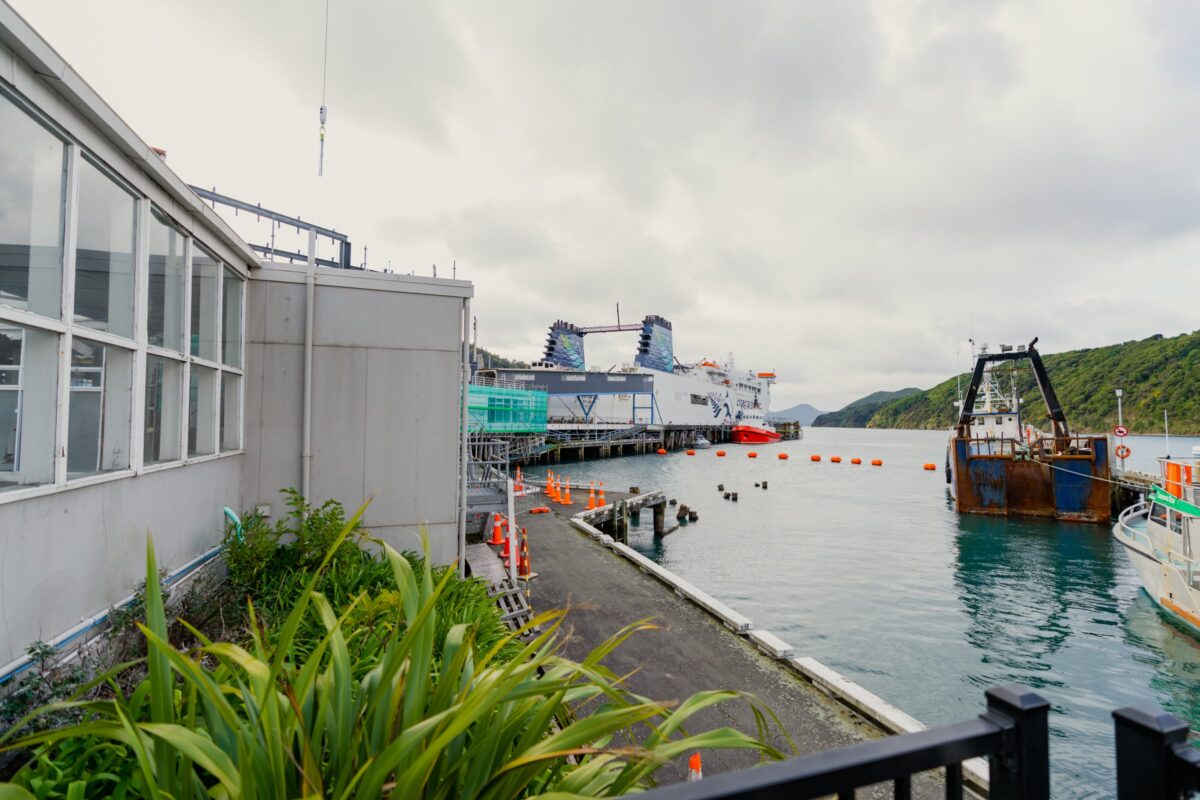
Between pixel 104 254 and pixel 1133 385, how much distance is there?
11195 centimetres

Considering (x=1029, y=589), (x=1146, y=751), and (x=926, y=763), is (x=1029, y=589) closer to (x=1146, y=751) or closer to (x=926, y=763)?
(x=1146, y=751)

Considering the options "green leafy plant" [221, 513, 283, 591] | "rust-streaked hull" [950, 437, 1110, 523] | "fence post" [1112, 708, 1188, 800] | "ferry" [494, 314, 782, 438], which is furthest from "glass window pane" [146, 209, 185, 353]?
A: "ferry" [494, 314, 782, 438]

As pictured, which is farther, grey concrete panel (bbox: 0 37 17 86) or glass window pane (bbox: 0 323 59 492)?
glass window pane (bbox: 0 323 59 492)

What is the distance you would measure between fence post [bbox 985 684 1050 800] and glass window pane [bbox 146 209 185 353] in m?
4.98

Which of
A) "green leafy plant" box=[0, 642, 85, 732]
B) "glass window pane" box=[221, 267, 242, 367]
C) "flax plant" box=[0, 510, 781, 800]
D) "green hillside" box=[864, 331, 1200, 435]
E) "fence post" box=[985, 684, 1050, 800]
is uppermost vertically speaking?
"green hillside" box=[864, 331, 1200, 435]

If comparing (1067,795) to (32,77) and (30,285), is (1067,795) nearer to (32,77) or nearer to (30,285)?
(30,285)

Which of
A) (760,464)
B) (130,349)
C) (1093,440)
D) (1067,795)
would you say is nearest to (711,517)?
(1093,440)

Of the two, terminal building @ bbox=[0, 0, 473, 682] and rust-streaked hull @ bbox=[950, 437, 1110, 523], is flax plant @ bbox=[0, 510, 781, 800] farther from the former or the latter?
rust-streaked hull @ bbox=[950, 437, 1110, 523]

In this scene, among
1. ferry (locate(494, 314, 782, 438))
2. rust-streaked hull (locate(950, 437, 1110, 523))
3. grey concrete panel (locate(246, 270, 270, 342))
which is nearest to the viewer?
grey concrete panel (locate(246, 270, 270, 342))

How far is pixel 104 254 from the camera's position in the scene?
3475 millimetres

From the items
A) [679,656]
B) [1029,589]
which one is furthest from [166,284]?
[1029,589]

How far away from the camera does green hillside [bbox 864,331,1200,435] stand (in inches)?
2889

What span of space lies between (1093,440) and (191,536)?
26243 millimetres

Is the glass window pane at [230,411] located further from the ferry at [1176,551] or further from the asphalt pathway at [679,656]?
the ferry at [1176,551]
